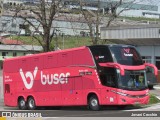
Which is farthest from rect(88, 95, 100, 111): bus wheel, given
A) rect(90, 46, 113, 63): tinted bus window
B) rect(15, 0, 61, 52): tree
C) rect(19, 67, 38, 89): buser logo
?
rect(19, 67, 38, 89): buser logo

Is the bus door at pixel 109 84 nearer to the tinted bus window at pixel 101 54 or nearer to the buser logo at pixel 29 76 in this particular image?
the tinted bus window at pixel 101 54

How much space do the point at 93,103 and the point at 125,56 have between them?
9.88 ft

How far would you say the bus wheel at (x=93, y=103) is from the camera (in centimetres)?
2390

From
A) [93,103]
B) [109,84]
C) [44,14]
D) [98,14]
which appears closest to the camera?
[109,84]

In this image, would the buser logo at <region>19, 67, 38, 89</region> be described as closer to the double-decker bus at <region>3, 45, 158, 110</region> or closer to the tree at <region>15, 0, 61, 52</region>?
the double-decker bus at <region>3, 45, 158, 110</region>

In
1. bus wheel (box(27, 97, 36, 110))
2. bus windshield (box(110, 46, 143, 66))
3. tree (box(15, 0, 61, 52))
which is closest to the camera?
bus windshield (box(110, 46, 143, 66))

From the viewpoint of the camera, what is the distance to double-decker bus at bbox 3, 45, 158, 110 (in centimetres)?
2345

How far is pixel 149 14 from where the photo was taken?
11712 cm

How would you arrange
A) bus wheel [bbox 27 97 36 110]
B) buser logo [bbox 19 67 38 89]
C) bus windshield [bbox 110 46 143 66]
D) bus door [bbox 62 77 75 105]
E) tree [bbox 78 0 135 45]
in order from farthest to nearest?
bus wheel [bbox 27 97 36 110], buser logo [bbox 19 67 38 89], tree [bbox 78 0 135 45], bus door [bbox 62 77 75 105], bus windshield [bbox 110 46 143 66]

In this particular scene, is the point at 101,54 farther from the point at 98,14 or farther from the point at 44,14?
the point at 98,14

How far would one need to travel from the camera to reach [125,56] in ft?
A: 78.9

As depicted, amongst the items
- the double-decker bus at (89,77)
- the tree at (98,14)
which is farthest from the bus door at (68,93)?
the tree at (98,14)

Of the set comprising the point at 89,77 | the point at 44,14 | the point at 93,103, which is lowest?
the point at 93,103

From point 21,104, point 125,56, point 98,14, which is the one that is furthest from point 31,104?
point 125,56
